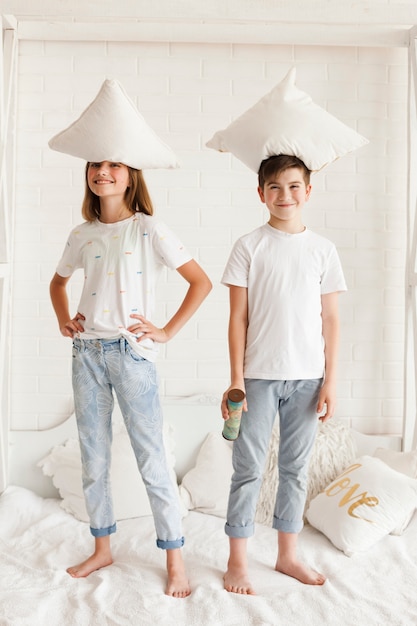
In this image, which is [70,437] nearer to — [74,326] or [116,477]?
[116,477]

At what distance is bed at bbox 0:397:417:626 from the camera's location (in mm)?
1991

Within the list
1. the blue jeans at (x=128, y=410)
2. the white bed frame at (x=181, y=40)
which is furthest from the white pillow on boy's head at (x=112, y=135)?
the white bed frame at (x=181, y=40)

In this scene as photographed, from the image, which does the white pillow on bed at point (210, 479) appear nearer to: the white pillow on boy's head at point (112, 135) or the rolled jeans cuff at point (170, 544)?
the rolled jeans cuff at point (170, 544)

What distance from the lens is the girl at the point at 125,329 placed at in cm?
212

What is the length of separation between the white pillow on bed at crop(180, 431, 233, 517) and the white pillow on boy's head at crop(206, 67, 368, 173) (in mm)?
1384

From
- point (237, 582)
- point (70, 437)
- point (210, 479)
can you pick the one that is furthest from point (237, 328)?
point (70, 437)

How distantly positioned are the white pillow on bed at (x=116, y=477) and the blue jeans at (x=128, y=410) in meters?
0.64

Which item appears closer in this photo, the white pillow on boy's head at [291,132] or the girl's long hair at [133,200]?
the white pillow on boy's head at [291,132]

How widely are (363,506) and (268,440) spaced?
648mm

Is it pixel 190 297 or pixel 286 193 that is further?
pixel 190 297

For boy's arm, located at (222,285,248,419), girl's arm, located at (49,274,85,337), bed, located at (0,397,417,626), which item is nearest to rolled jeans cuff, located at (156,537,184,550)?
bed, located at (0,397,417,626)

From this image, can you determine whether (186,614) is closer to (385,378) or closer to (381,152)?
(385,378)

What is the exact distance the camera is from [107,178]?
2.13 metres

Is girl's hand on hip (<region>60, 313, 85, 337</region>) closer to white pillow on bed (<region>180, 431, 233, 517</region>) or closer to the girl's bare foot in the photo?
the girl's bare foot
